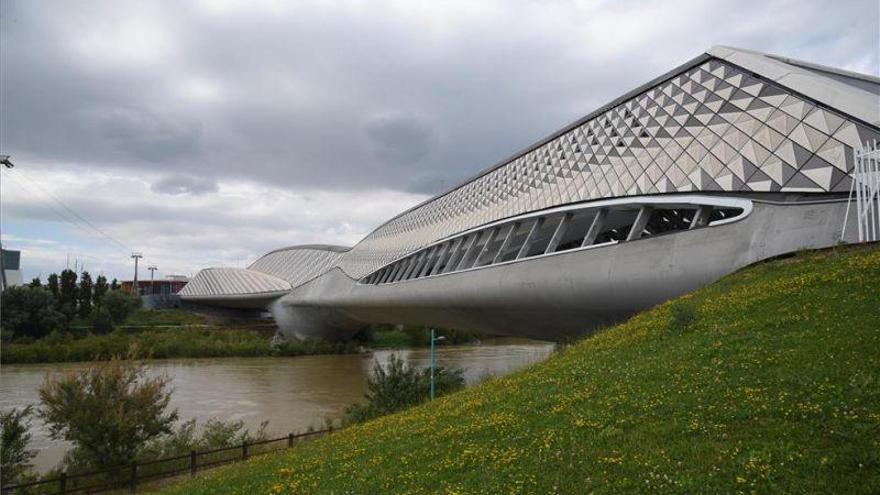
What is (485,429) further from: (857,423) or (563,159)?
(563,159)

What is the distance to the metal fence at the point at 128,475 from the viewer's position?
1243 cm

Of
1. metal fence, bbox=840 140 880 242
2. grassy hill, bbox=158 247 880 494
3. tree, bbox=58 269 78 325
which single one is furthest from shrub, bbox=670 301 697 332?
tree, bbox=58 269 78 325

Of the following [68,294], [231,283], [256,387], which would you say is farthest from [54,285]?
[256,387]

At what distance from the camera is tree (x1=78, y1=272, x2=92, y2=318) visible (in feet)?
214

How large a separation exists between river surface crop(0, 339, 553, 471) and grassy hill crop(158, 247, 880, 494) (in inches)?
238

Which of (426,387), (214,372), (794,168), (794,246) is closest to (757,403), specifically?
(794,246)

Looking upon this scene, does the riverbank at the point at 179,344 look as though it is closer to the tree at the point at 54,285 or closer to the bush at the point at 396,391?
the tree at the point at 54,285

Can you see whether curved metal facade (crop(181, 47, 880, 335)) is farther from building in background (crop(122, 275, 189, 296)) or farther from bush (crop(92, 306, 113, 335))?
building in background (crop(122, 275, 189, 296))

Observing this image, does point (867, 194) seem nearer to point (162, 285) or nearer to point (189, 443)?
point (189, 443)

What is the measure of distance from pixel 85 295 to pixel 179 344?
2426cm

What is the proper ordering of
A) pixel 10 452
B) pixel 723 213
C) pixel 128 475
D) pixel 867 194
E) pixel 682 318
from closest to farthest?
pixel 682 318 < pixel 867 194 < pixel 10 452 < pixel 128 475 < pixel 723 213

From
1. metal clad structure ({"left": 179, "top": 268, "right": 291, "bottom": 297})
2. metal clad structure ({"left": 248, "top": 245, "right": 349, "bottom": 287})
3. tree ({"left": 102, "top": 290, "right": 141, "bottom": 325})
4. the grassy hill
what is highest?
metal clad structure ({"left": 248, "top": 245, "right": 349, "bottom": 287})

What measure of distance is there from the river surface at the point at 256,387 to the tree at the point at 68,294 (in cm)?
1880

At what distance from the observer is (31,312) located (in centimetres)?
5631
